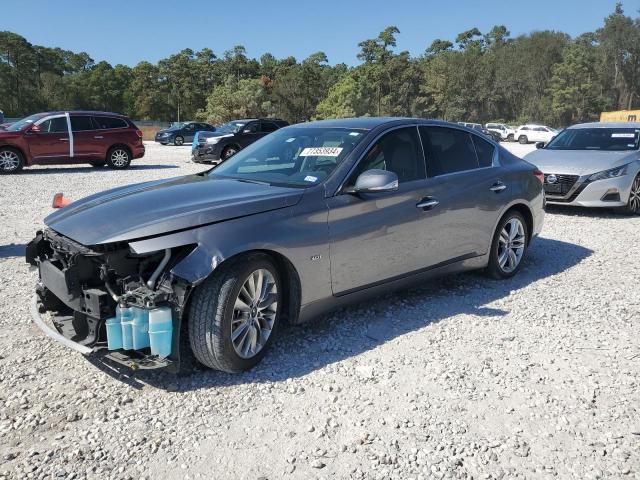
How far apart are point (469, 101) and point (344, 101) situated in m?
23.8

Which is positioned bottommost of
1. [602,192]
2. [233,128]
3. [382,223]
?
[602,192]

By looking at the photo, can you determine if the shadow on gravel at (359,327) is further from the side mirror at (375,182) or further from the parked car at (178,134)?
the parked car at (178,134)

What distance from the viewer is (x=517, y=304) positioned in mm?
5113

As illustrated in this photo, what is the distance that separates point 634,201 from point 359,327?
727 centimetres

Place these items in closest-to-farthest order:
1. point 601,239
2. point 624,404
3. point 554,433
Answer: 1. point 554,433
2. point 624,404
3. point 601,239

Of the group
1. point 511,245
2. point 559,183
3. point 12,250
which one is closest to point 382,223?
point 511,245

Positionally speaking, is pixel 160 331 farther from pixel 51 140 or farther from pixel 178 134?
pixel 178 134

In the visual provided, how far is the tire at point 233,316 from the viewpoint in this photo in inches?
133

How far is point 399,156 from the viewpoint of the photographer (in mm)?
4734

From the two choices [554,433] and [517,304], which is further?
[517,304]

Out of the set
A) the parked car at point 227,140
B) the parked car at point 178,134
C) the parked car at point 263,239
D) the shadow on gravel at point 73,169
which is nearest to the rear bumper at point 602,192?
the parked car at point 263,239

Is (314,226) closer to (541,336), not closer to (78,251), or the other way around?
(78,251)

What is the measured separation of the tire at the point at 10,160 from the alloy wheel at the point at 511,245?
565 inches

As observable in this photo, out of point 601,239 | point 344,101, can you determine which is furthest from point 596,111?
point 601,239
